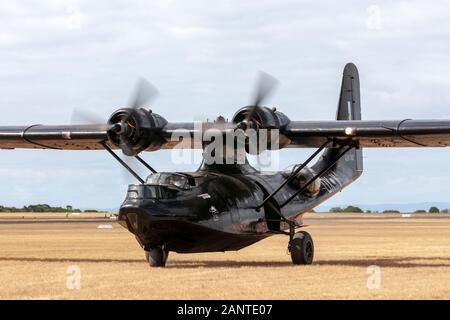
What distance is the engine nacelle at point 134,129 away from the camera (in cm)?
2512

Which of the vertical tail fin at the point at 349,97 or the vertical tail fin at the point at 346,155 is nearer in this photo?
the vertical tail fin at the point at 346,155

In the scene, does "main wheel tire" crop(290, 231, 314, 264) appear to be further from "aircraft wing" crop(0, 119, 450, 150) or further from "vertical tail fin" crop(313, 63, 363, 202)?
"vertical tail fin" crop(313, 63, 363, 202)

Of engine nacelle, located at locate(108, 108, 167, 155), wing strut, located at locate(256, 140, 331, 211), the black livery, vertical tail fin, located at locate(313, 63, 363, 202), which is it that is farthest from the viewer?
vertical tail fin, located at locate(313, 63, 363, 202)

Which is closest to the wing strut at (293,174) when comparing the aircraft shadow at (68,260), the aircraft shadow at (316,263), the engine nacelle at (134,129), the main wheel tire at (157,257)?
the aircraft shadow at (316,263)

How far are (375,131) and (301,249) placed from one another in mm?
3986

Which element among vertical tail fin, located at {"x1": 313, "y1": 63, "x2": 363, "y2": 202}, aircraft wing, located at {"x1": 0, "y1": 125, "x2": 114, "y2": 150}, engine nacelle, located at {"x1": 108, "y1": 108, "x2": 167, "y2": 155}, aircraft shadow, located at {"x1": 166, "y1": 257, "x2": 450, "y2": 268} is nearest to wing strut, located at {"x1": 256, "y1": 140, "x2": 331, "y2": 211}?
aircraft shadow, located at {"x1": 166, "y1": 257, "x2": 450, "y2": 268}

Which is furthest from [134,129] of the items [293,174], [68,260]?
[293,174]

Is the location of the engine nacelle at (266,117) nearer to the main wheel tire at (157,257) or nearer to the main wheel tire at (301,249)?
the main wheel tire at (301,249)

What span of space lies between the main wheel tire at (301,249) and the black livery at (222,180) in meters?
0.03

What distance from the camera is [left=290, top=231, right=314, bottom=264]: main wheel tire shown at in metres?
24.5

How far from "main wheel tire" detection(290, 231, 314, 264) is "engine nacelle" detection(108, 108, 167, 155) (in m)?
5.24

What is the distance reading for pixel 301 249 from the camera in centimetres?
2445

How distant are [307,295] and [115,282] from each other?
478 cm

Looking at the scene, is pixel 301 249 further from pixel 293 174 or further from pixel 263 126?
pixel 263 126
